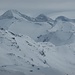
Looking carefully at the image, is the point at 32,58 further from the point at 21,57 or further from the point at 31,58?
the point at 21,57

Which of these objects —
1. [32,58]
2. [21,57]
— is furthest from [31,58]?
[21,57]

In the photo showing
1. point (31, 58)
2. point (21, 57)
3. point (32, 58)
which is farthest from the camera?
point (32, 58)

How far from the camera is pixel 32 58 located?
48.7 metres

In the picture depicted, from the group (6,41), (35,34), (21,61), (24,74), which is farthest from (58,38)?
(24,74)

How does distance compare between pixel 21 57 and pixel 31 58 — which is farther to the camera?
pixel 31 58

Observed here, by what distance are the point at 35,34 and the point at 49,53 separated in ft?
298

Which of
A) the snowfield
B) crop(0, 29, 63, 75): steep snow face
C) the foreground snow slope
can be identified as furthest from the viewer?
the foreground snow slope

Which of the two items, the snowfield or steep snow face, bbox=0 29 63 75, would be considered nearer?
steep snow face, bbox=0 29 63 75

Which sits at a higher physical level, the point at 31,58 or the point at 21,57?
the point at 21,57

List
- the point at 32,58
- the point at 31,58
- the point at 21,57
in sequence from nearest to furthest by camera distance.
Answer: the point at 21,57, the point at 31,58, the point at 32,58

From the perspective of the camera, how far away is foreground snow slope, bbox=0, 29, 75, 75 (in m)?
41.1

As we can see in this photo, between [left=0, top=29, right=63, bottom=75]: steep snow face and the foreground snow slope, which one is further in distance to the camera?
the foreground snow slope

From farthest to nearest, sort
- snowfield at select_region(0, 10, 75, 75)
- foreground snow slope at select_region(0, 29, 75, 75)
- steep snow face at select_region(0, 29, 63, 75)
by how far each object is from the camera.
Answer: foreground snow slope at select_region(0, 29, 75, 75), snowfield at select_region(0, 10, 75, 75), steep snow face at select_region(0, 29, 63, 75)

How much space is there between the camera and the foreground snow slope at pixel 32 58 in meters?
41.1
